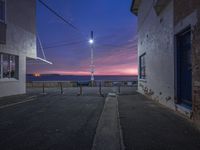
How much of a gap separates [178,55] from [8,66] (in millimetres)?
11308

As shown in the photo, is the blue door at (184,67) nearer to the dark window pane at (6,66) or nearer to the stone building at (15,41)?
the stone building at (15,41)

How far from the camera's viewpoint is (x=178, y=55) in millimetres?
6906

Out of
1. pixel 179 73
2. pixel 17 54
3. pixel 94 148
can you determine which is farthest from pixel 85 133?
pixel 17 54

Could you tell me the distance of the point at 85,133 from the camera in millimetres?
4465

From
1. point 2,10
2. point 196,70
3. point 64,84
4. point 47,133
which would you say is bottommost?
point 47,133

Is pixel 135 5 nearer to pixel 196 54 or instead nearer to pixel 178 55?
pixel 178 55

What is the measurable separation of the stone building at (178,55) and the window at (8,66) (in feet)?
32.6

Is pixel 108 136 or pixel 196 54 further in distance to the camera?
pixel 196 54

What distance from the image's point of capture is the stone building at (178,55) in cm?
509

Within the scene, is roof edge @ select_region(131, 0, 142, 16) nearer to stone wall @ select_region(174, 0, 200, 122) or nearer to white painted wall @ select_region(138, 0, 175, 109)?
white painted wall @ select_region(138, 0, 175, 109)

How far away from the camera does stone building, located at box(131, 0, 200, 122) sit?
5090 millimetres

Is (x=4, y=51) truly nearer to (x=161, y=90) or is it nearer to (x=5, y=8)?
(x=5, y=8)

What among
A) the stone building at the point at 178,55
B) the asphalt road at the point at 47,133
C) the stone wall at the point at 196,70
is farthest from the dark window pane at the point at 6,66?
the stone wall at the point at 196,70

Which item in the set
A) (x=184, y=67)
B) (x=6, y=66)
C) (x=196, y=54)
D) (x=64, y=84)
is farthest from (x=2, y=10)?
(x=64, y=84)
